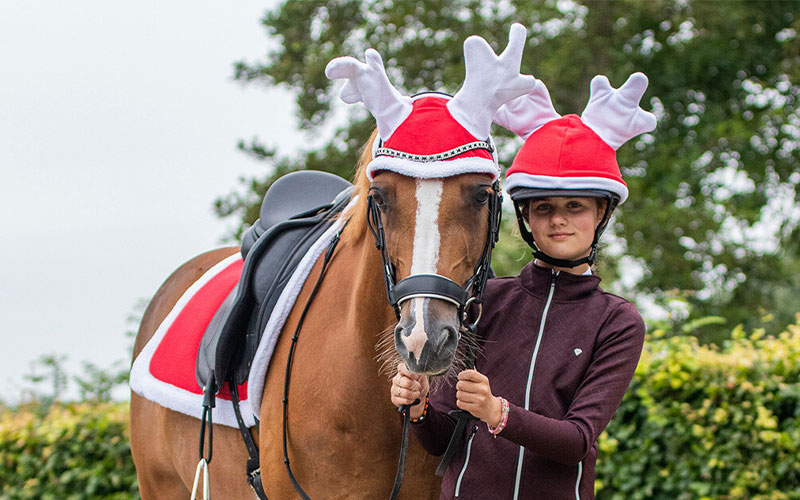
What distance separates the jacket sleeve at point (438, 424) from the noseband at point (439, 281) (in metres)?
0.32

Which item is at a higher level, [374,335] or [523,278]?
[523,278]

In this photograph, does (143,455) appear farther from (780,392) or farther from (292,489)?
(780,392)

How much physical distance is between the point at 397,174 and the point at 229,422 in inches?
57.1

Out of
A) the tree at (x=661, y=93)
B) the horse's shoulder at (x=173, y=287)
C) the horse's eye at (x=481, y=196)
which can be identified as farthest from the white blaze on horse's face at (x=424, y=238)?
the tree at (x=661, y=93)

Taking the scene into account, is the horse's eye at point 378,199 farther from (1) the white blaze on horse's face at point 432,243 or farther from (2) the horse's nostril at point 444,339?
(2) the horse's nostril at point 444,339

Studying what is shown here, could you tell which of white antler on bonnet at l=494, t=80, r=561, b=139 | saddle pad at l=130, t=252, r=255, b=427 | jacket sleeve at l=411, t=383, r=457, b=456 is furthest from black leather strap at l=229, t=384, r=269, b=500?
Result: white antler on bonnet at l=494, t=80, r=561, b=139

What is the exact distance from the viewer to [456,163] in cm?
198

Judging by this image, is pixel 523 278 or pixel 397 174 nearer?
pixel 397 174

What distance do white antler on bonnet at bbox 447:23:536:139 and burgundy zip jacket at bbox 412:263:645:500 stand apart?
498mm

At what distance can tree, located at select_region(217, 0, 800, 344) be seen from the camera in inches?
434

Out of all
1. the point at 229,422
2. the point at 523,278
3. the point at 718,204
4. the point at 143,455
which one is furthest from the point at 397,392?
the point at 718,204

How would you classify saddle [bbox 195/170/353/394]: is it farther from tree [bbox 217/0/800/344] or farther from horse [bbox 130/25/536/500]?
tree [bbox 217/0/800/344]

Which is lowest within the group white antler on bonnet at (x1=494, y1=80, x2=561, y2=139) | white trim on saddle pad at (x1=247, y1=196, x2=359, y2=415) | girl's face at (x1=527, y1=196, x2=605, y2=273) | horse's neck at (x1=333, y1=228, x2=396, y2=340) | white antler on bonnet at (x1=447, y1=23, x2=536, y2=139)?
white trim on saddle pad at (x1=247, y1=196, x2=359, y2=415)

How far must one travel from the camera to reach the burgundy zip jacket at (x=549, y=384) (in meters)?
2.03
